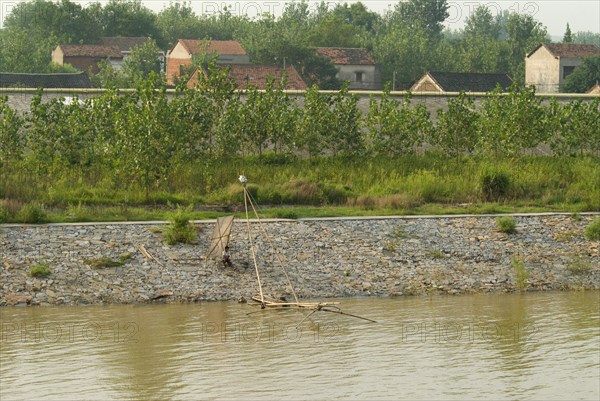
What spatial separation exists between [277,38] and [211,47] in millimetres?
9583

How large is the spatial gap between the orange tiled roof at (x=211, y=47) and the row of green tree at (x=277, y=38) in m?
1.22

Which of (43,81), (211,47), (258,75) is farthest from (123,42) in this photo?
(43,81)

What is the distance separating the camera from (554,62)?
83.4 metres

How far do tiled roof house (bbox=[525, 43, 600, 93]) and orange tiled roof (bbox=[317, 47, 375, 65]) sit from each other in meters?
11.9

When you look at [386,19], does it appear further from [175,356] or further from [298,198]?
[175,356]

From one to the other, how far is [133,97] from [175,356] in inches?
670

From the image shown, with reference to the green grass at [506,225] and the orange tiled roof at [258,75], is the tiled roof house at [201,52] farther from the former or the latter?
the green grass at [506,225]

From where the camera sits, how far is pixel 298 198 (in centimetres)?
3106

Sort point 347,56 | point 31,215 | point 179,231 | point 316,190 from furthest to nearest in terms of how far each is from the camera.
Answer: point 347,56 → point 316,190 → point 31,215 → point 179,231

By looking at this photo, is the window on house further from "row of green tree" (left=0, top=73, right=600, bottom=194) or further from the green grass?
the green grass

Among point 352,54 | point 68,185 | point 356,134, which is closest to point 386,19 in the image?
point 352,54

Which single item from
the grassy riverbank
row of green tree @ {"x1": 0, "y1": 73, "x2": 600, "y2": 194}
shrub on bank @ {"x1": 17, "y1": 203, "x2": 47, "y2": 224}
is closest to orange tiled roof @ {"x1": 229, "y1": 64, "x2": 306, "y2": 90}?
row of green tree @ {"x1": 0, "y1": 73, "x2": 600, "y2": 194}

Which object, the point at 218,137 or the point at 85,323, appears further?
the point at 218,137

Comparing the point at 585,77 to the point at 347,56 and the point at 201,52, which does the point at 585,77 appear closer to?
the point at 347,56
